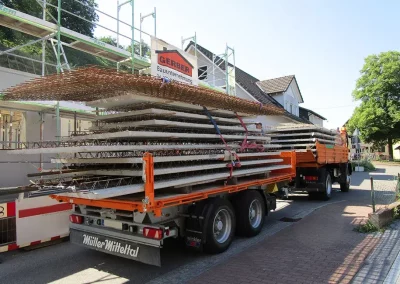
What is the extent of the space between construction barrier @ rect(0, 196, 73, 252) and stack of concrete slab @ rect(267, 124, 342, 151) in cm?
689

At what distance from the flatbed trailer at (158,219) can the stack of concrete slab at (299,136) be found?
16.3 feet

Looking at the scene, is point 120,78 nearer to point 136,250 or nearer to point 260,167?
point 136,250

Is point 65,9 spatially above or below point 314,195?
above

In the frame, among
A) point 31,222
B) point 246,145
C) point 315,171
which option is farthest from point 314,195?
point 31,222

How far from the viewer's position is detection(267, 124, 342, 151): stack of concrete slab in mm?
10734

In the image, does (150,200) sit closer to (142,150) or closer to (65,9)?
(142,150)

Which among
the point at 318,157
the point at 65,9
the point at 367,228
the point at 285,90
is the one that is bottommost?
the point at 367,228

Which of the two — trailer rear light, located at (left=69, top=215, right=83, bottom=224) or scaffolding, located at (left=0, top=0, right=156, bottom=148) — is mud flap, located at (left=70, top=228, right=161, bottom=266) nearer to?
trailer rear light, located at (left=69, top=215, right=83, bottom=224)

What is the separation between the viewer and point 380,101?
39.0 metres

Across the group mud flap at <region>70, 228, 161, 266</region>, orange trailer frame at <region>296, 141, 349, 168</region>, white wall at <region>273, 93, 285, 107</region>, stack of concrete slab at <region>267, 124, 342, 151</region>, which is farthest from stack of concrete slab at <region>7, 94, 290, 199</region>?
white wall at <region>273, 93, 285, 107</region>

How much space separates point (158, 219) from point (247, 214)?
215 cm

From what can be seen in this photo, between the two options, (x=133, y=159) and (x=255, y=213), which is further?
(x=255, y=213)

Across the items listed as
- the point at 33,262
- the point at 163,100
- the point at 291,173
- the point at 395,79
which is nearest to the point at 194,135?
the point at 163,100

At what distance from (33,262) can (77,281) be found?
1.30m
